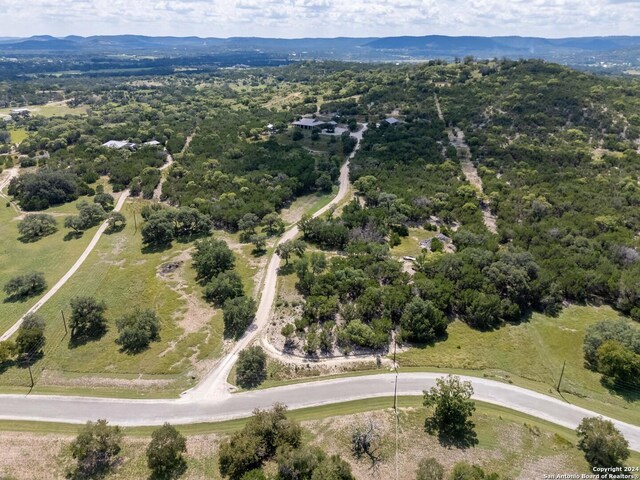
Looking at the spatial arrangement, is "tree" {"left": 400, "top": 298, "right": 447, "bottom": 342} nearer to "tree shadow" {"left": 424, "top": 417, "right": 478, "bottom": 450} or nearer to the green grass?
the green grass

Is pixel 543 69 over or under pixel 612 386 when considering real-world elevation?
over

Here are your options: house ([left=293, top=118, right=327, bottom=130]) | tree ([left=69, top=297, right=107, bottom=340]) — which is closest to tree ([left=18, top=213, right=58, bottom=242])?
tree ([left=69, top=297, right=107, bottom=340])

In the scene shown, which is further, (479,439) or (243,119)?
(243,119)

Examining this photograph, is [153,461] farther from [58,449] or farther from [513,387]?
[513,387]

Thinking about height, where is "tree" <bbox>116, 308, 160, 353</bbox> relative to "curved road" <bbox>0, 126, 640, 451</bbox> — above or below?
above

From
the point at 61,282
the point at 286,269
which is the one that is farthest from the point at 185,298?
the point at 61,282

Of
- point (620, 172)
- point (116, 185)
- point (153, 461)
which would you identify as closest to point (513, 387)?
point (153, 461)

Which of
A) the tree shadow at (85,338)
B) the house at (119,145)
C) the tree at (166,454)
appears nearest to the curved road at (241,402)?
the tree at (166,454)
